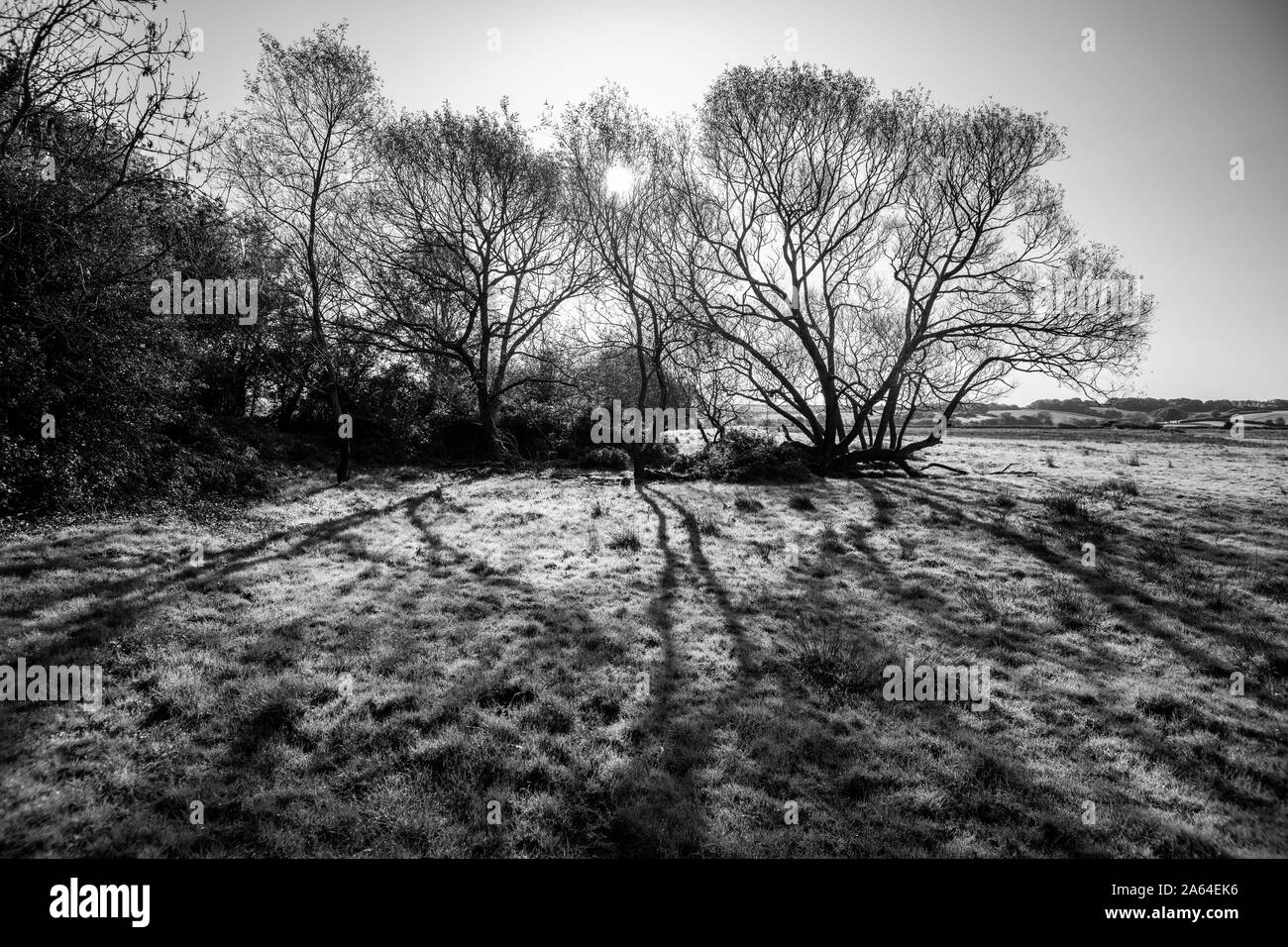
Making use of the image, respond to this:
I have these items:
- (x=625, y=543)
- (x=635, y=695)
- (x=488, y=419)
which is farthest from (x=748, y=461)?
(x=635, y=695)

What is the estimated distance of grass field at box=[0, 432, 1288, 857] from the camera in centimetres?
382

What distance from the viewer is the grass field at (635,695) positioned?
3.82 metres

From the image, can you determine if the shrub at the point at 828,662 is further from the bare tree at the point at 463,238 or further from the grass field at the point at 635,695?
the bare tree at the point at 463,238

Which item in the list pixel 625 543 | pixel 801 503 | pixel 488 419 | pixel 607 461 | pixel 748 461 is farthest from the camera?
pixel 488 419

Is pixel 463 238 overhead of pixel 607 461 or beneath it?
overhead

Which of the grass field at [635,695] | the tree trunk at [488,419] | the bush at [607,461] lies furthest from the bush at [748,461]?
the grass field at [635,695]

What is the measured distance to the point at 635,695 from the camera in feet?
18.4

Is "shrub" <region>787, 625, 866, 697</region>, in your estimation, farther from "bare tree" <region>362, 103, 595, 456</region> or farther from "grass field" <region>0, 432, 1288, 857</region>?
"bare tree" <region>362, 103, 595, 456</region>

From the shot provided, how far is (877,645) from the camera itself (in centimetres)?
682

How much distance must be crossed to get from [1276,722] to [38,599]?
1320 cm

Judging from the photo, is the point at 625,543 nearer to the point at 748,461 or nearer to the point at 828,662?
the point at 828,662

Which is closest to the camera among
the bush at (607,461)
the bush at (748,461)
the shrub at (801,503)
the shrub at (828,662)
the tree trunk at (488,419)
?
the shrub at (828,662)
